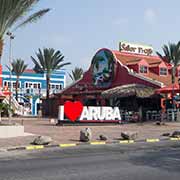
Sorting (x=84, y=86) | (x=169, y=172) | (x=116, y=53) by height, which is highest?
(x=116, y=53)

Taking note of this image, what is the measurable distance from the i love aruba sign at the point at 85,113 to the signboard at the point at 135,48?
19.8m

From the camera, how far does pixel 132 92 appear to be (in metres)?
40.1

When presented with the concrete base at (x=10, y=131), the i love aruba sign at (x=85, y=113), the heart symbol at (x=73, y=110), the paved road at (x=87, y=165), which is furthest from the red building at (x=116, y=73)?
the paved road at (x=87, y=165)

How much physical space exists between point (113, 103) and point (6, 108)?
889 inches

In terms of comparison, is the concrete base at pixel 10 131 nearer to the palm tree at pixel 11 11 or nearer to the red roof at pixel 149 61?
the palm tree at pixel 11 11

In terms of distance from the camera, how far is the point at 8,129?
69.7 ft

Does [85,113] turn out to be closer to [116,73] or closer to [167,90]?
[167,90]

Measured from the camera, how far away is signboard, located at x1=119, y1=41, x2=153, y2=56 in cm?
5180

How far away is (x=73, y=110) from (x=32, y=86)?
41.6 metres

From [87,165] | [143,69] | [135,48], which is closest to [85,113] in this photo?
[143,69]

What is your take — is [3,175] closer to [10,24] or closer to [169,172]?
[169,172]

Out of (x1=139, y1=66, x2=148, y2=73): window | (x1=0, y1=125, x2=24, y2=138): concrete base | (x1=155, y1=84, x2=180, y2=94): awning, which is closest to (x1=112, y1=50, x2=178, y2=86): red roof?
(x1=139, y1=66, x2=148, y2=73): window

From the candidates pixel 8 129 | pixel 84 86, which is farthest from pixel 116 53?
pixel 8 129

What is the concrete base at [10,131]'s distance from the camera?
69.1 ft
